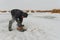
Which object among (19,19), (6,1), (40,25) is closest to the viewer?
(19,19)

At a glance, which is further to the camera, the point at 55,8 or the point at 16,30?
the point at 55,8

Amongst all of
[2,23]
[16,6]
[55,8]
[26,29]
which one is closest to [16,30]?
[26,29]

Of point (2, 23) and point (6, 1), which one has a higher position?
point (6, 1)

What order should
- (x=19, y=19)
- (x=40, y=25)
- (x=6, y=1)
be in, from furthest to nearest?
(x=6, y=1) < (x=40, y=25) < (x=19, y=19)

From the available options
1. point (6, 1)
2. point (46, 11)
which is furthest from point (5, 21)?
point (46, 11)

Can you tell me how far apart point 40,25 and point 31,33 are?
0.16 metres

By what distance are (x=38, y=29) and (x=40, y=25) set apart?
0.09 metres

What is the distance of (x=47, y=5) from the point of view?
1463 mm

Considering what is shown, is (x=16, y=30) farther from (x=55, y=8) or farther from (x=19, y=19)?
(x=55, y=8)

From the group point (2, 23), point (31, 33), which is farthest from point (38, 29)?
point (2, 23)

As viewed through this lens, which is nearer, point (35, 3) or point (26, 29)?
point (26, 29)

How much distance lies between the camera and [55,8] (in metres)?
1.49

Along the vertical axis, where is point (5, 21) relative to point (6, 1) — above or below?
below

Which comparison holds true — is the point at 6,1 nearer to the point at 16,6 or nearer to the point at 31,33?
the point at 16,6
